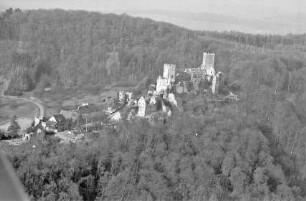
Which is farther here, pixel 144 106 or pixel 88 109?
pixel 88 109

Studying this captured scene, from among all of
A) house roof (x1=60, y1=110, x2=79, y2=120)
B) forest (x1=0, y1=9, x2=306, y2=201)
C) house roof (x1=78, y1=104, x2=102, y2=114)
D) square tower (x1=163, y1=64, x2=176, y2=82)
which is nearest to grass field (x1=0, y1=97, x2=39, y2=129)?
house roof (x1=60, y1=110, x2=79, y2=120)

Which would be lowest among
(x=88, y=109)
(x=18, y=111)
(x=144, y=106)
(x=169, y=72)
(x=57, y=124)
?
(x=18, y=111)

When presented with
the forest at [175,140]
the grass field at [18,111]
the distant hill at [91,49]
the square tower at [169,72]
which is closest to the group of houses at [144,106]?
the square tower at [169,72]

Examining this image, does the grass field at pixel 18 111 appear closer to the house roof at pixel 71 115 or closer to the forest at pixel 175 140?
the house roof at pixel 71 115

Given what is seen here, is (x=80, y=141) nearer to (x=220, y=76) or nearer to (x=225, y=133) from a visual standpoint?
(x=225, y=133)

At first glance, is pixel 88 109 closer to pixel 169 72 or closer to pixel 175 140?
pixel 169 72

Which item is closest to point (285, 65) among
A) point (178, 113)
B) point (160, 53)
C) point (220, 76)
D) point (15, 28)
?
point (160, 53)

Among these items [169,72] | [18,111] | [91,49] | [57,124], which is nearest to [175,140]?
[57,124]

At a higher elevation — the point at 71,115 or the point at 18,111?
the point at 71,115
